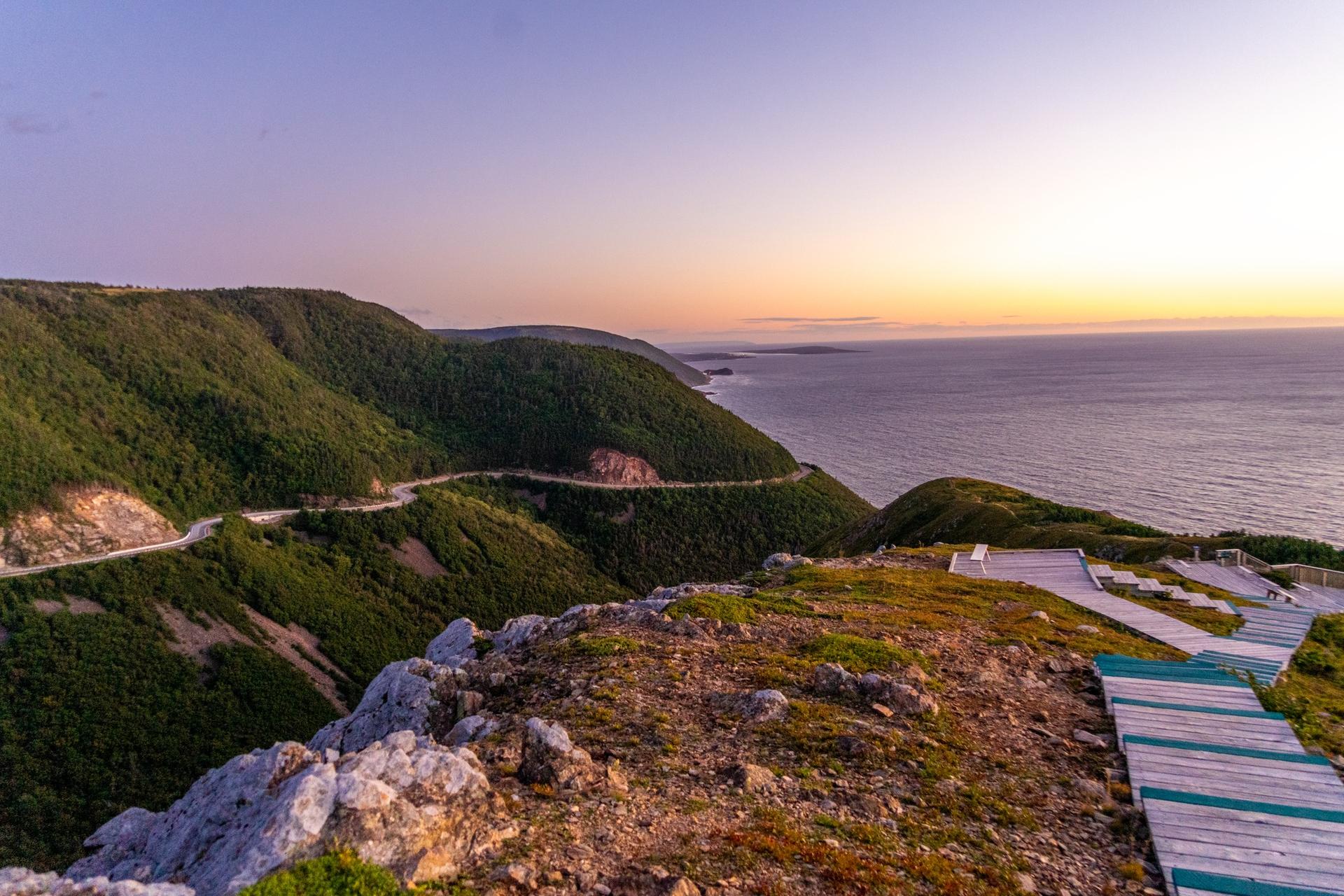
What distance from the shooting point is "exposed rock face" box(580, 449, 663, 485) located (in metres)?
119

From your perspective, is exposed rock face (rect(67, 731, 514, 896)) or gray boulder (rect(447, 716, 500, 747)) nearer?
exposed rock face (rect(67, 731, 514, 896))

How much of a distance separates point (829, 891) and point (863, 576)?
68.8ft

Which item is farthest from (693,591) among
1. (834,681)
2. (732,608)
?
(834,681)

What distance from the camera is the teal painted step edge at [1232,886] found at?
8633 millimetres

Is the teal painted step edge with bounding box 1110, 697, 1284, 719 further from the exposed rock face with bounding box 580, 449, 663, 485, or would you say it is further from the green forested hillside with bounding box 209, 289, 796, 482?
the green forested hillside with bounding box 209, 289, 796, 482

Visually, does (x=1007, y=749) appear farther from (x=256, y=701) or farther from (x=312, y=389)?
(x=312, y=389)

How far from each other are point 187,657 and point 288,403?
194 feet

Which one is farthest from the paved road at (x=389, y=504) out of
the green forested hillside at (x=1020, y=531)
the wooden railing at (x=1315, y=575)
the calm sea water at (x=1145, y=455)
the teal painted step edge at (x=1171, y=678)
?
the wooden railing at (x=1315, y=575)

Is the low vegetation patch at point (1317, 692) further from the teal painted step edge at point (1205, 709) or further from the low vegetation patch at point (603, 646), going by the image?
the low vegetation patch at point (603, 646)

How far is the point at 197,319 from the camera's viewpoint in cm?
11162

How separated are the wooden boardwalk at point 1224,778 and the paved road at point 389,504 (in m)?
76.3

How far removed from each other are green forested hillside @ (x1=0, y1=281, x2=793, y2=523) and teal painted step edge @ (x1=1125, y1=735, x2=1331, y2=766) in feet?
268

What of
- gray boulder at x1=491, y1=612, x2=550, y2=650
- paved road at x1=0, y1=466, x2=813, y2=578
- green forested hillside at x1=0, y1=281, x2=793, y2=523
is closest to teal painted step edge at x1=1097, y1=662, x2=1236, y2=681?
gray boulder at x1=491, y1=612, x2=550, y2=650

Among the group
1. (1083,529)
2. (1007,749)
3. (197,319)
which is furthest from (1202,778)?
(197,319)
